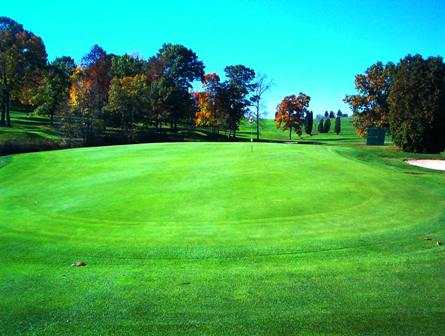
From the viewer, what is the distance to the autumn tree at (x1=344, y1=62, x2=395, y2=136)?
6956 cm

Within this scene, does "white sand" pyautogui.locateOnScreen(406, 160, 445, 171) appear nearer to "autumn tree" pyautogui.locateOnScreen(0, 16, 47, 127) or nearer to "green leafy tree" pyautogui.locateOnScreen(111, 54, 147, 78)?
"autumn tree" pyautogui.locateOnScreen(0, 16, 47, 127)

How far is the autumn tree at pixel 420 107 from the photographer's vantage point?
110 ft

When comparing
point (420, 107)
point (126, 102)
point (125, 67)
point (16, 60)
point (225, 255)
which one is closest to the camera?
point (225, 255)

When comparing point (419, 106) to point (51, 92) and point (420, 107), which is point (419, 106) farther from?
point (51, 92)

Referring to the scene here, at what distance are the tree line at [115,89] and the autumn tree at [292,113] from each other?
8804 mm

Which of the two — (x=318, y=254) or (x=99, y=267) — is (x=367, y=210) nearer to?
(x=318, y=254)

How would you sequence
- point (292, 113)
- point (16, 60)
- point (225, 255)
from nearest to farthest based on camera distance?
point (225, 255) < point (16, 60) < point (292, 113)

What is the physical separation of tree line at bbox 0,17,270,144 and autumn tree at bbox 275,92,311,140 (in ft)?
28.9

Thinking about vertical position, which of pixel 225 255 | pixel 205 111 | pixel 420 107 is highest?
pixel 420 107

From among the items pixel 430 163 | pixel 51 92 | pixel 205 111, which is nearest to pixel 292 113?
pixel 205 111

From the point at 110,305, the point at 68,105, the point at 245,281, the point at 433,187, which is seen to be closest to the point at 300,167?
the point at 433,187

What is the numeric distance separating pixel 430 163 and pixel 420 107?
740 cm

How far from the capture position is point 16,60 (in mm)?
65875

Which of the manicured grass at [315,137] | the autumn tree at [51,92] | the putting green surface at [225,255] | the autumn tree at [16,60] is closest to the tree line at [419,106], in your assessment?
the putting green surface at [225,255]
